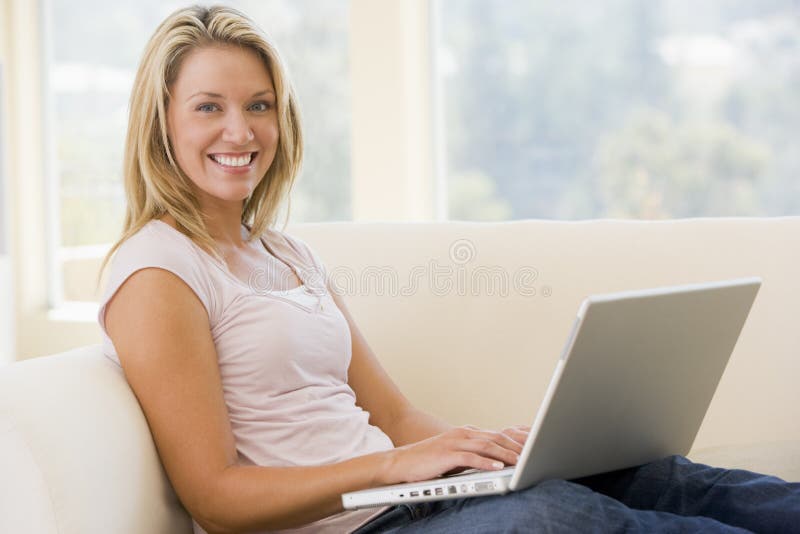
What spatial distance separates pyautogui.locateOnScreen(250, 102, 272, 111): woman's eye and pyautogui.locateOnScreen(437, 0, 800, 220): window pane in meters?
1.90

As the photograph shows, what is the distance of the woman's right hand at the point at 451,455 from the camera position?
1175 mm

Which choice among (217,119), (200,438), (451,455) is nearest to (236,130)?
(217,119)

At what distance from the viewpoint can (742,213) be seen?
306 centimetres

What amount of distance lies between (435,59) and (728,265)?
1942 mm

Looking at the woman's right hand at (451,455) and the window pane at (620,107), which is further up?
the window pane at (620,107)

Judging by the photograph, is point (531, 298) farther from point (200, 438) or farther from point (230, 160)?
point (200, 438)

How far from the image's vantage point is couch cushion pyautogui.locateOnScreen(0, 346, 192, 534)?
112 cm

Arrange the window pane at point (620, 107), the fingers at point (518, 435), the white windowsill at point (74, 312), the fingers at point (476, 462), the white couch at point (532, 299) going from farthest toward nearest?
the white windowsill at point (74, 312)
the window pane at point (620, 107)
the white couch at point (532, 299)
the fingers at point (518, 435)
the fingers at point (476, 462)

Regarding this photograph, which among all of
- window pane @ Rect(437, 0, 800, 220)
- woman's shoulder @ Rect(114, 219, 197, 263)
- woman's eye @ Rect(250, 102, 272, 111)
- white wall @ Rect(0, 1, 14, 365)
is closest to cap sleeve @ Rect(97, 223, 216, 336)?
woman's shoulder @ Rect(114, 219, 197, 263)

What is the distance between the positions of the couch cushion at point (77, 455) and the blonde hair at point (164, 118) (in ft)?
0.81

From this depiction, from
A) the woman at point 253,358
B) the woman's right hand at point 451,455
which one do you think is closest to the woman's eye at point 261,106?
the woman at point 253,358

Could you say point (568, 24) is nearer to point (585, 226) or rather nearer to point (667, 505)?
point (585, 226)

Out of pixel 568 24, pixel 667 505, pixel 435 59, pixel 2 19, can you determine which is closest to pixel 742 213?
pixel 568 24

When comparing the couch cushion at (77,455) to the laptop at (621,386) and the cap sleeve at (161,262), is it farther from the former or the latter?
the laptop at (621,386)
